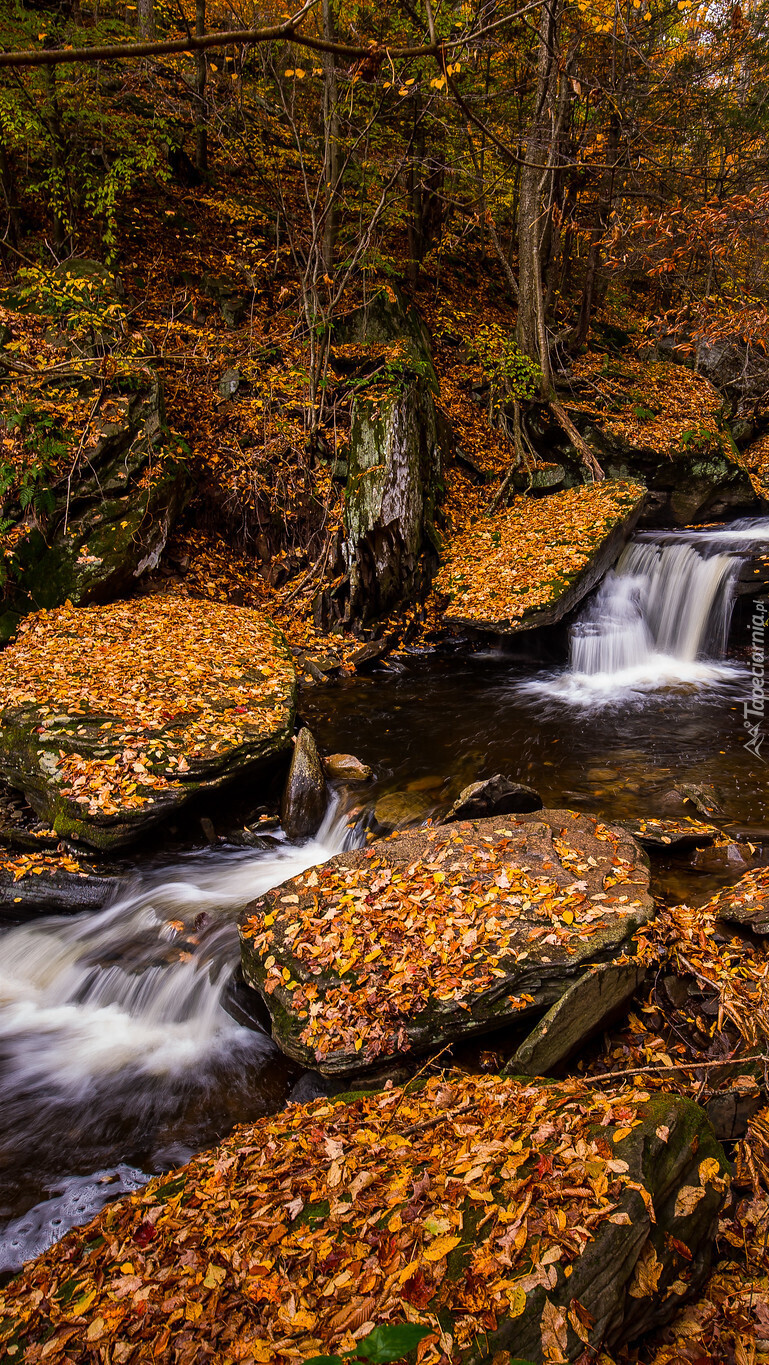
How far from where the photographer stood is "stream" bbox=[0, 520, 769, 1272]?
3988 millimetres

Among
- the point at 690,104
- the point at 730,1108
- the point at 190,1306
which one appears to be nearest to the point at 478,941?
the point at 730,1108

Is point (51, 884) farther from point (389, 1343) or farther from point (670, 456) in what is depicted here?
point (670, 456)

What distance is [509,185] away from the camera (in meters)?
15.5

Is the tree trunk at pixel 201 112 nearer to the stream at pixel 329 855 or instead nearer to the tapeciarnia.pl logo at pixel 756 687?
the stream at pixel 329 855

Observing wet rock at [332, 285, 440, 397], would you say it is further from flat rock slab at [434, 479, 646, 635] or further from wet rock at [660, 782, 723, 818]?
wet rock at [660, 782, 723, 818]

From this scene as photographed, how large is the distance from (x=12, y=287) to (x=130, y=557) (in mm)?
5142

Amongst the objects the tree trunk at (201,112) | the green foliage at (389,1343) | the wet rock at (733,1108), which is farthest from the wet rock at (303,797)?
the tree trunk at (201,112)

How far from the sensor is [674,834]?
5320mm

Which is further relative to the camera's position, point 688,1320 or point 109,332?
point 109,332

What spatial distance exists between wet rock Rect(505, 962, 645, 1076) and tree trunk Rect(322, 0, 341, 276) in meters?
12.4

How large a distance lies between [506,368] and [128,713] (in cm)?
1102

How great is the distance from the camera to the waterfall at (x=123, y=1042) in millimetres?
3797

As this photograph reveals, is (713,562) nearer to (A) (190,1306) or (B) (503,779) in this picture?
(B) (503,779)

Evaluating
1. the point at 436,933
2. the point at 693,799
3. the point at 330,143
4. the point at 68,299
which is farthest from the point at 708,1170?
the point at 330,143
